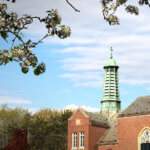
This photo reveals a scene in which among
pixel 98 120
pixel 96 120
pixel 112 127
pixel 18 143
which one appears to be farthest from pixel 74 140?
pixel 18 143

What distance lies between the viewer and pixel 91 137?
41.2 m

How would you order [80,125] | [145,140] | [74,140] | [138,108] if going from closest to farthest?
[145,140]
[138,108]
[80,125]
[74,140]

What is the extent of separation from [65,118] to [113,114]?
7685 millimetres

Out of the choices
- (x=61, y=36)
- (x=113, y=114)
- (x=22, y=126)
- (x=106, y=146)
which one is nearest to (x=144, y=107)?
(x=106, y=146)

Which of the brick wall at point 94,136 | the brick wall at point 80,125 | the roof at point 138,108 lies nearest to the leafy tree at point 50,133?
the brick wall at point 80,125

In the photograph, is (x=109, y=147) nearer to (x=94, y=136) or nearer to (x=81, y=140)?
(x=94, y=136)

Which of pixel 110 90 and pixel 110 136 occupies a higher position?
pixel 110 90

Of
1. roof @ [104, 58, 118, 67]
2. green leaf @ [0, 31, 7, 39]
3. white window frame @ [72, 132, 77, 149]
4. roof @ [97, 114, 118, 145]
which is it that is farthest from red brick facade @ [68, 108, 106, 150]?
green leaf @ [0, 31, 7, 39]

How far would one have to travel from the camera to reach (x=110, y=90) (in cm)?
5244

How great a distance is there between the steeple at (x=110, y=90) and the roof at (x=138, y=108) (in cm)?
1128

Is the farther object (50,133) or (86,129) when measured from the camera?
(50,133)

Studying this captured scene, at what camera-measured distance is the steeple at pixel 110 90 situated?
50812 millimetres

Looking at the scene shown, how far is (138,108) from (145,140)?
3.87m

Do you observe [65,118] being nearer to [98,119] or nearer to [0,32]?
[98,119]
